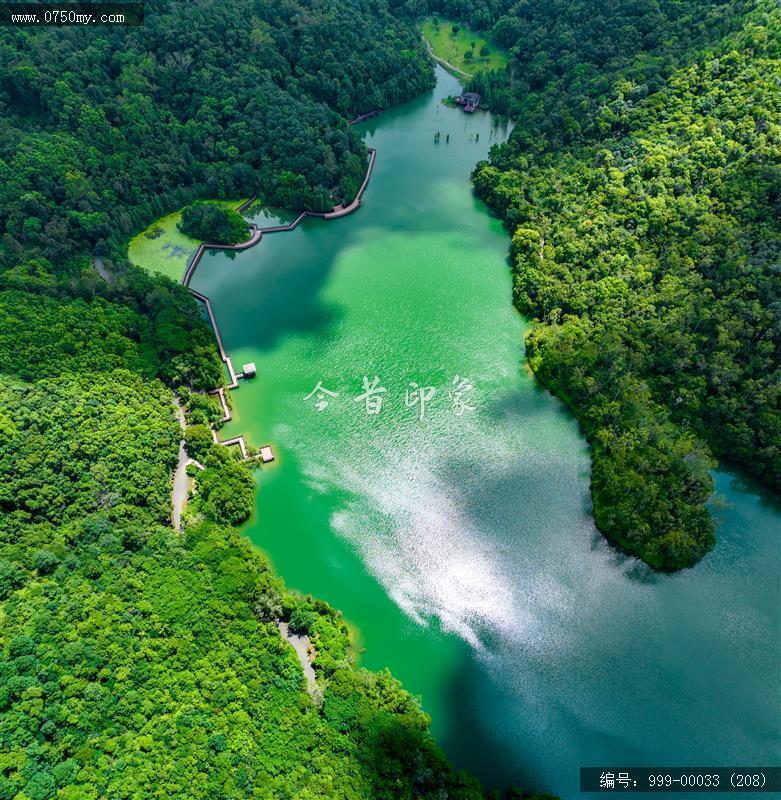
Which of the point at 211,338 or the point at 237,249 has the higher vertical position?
the point at 237,249

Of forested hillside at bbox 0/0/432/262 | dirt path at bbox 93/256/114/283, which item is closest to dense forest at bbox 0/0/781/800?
forested hillside at bbox 0/0/432/262

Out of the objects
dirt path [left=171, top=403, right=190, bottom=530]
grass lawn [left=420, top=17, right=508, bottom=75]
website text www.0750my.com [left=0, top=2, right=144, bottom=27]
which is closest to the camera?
dirt path [left=171, top=403, right=190, bottom=530]

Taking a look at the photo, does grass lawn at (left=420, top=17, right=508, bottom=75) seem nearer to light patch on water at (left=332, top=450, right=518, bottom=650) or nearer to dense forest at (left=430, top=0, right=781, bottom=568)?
dense forest at (left=430, top=0, right=781, bottom=568)

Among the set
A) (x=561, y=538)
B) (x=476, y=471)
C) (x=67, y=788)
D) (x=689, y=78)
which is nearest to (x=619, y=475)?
(x=561, y=538)

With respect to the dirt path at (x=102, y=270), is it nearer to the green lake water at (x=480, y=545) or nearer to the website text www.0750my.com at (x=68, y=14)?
the green lake water at (x=480, y=545)

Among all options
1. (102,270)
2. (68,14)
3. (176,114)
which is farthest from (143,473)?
(68,14)

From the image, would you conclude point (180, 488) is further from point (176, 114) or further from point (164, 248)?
point (176, 114)

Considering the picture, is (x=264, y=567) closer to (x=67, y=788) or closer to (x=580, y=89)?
(x=67, y=788)

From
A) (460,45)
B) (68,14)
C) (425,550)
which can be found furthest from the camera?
(460,45)
